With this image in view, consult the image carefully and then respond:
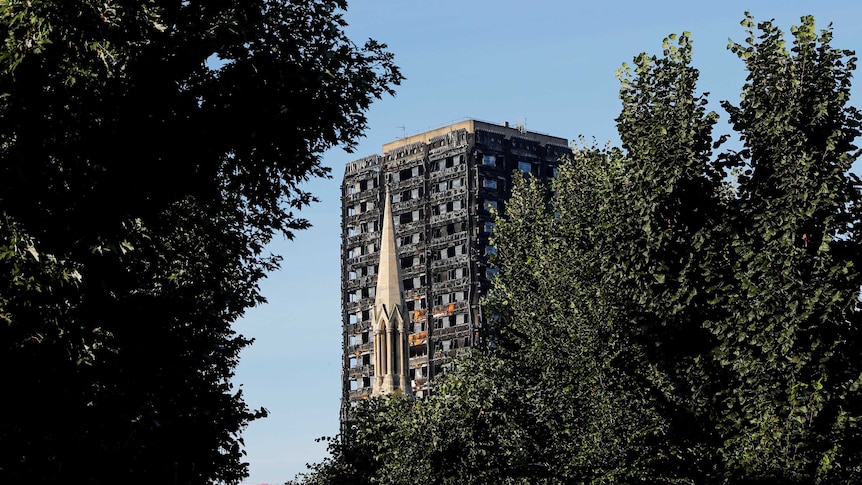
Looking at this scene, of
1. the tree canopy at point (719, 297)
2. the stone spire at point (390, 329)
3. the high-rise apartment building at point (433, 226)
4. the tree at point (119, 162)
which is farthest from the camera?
the high-rise apartment building at point (433, 226)

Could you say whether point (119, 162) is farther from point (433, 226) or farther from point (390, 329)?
point (433, 226)

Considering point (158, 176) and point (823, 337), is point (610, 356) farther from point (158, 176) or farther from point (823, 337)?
point (158, 176)

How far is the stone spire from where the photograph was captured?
346 feet

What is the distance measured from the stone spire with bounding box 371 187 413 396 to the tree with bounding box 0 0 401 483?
74.7 m

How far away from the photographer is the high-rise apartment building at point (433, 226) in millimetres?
173375

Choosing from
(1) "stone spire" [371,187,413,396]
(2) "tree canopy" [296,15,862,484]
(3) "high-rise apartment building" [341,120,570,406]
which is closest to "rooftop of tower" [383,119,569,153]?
(3) "high-rise apartment building" [341,120,570,406]

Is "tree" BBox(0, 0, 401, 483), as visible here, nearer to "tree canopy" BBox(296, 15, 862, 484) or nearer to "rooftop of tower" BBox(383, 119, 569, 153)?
"tree canopy" BBox(296, 15, 862, 484)

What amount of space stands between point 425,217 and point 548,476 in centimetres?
13420

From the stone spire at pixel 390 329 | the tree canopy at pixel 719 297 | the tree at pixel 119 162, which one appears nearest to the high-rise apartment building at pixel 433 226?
the stone spire at pixel 390 329

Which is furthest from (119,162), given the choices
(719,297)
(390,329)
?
(390,329)

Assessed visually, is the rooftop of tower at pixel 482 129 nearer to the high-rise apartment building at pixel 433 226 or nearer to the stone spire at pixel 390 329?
the high-rise apartment building at pixel 433 226

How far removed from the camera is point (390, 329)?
11050cm

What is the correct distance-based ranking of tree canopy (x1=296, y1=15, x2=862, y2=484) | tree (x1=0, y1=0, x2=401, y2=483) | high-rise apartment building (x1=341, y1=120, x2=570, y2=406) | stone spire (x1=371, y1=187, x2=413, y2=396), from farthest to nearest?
high-rise apartment building (x1=341, y1=120, x2=570, y2=406) < stone spire (x1=371, y1=187, x2=413, y2=396) < tree canopy (x1=296, y1=15, x2=862, y2=484) < tree (x1=0, y1=0, x2=401, y2=483)

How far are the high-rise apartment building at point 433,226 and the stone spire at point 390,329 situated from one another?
54.3 m
